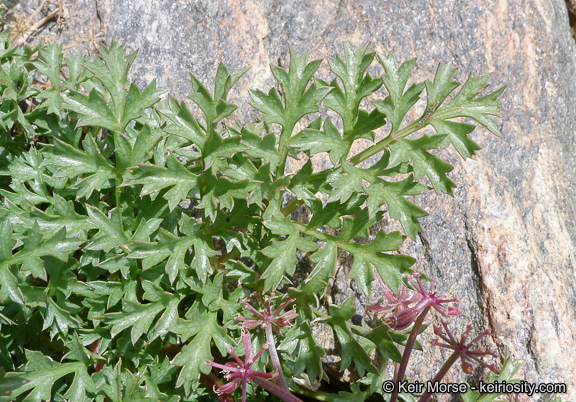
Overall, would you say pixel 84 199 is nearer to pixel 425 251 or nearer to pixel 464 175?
pixel 425 251

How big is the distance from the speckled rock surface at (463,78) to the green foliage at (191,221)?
0.67 meters

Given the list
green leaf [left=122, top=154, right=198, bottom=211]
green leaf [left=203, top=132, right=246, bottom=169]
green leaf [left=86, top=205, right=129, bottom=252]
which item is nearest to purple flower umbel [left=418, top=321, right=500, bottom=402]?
green leaf [left=203, top=132, right=246, bottom=169]

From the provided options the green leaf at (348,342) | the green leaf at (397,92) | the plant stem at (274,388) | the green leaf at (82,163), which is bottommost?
the plant stem at (274,388)

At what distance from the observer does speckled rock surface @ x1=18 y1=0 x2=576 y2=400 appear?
349cm

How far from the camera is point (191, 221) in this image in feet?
9.87

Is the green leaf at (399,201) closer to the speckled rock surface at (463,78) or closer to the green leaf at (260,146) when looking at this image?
the green leaf at (260,146)

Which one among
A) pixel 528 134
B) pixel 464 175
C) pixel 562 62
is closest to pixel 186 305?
pixel 464 175

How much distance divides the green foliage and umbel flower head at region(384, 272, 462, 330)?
3.8 inches

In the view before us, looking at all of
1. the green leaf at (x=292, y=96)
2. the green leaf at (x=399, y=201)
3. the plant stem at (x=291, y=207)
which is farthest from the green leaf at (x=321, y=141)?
the plant stem at (x=291, y=207)

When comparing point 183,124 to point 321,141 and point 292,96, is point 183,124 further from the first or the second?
point 321,141

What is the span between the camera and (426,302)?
9.86ft

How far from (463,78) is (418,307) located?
74.7 inches

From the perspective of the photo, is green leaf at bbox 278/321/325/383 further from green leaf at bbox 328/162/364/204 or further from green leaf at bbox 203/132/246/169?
green leaf at bbox 203/132/246/169

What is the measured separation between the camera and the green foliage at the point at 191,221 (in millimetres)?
2893
